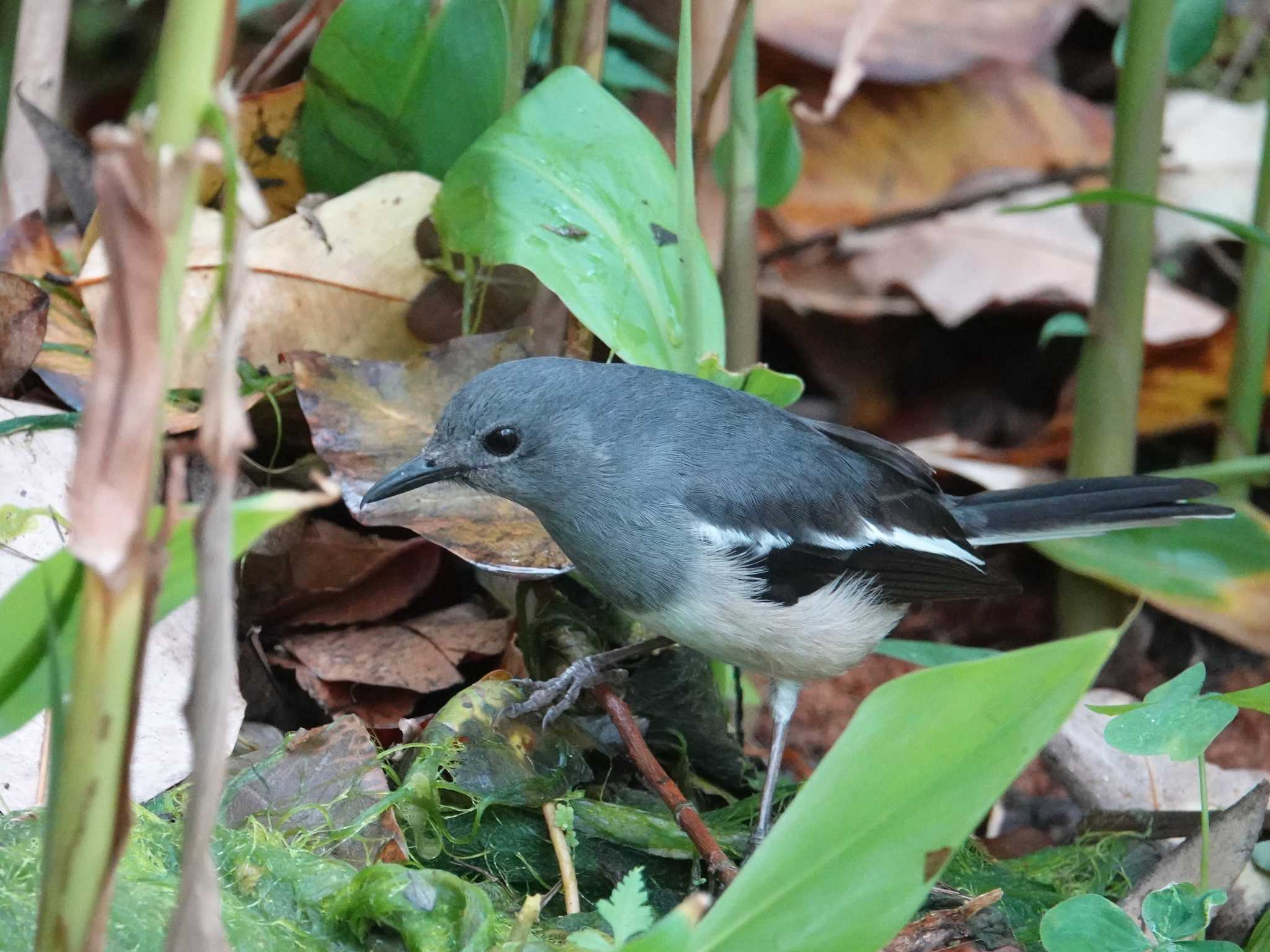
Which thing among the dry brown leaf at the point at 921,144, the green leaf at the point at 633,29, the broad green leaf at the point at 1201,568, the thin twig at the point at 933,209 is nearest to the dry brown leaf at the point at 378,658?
the broad green leaf at the point at 1201,568

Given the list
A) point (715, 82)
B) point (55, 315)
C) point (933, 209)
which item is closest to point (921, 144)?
point (933, 209)

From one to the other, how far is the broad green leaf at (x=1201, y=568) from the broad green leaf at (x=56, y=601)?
2680mm

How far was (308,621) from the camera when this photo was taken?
8.29 feet

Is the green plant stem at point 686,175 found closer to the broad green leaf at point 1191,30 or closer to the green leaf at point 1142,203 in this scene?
the green leaf at point 1142,203

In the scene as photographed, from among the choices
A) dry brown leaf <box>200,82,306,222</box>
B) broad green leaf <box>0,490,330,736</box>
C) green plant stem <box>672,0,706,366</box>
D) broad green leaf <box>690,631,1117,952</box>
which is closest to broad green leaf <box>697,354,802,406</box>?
green plant stem <box>672,0,706,366</box>

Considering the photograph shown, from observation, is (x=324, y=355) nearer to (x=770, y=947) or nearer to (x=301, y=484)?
(x=301, y=484)

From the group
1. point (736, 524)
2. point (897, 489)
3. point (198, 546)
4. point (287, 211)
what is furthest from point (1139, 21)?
point (198, 546)

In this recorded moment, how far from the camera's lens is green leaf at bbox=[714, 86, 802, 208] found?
3.10 m

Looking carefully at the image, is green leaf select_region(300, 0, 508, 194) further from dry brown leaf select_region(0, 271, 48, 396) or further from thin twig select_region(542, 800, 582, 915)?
thin twig select_region(542, 800, 582, 915)

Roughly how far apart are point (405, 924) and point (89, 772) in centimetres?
69

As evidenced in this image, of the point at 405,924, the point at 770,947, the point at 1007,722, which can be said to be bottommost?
the point at 405,924

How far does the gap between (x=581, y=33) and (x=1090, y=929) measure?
206 centimetres

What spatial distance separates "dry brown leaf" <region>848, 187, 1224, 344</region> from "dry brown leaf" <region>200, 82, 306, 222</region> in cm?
219

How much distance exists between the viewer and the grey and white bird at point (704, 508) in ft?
7.84
